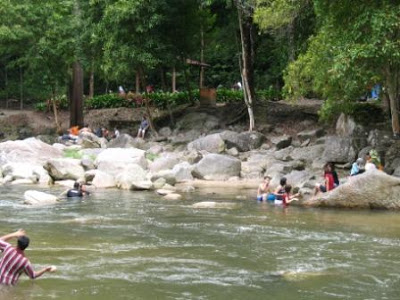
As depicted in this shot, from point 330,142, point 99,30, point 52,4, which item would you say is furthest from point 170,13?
point 330,142

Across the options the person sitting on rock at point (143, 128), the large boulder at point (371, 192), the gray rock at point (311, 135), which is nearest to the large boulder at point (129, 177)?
the large boulder at point (371, 192)

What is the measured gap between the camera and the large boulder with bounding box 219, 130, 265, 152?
83.2ft

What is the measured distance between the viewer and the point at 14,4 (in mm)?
30891

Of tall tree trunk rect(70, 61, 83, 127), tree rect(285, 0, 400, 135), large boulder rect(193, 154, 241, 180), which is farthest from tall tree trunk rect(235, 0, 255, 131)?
tall tree trunk rect(70, 61, 83, 127)

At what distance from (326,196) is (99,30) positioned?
50.0 feet

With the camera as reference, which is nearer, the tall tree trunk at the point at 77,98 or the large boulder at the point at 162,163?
the large boulder at the point at 162,163

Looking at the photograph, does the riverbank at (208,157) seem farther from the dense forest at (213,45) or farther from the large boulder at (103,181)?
the dense forest at (213,45)

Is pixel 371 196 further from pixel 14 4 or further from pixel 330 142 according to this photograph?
pixel 14 4

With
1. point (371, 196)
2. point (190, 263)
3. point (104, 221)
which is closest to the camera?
point (190, 263)

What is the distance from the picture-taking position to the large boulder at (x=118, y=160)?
21.3 meters

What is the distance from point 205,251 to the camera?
10.4 meters

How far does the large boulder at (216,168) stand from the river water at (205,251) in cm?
536

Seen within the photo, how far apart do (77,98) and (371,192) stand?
2160cm

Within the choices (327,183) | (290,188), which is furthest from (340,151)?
(327,183)
